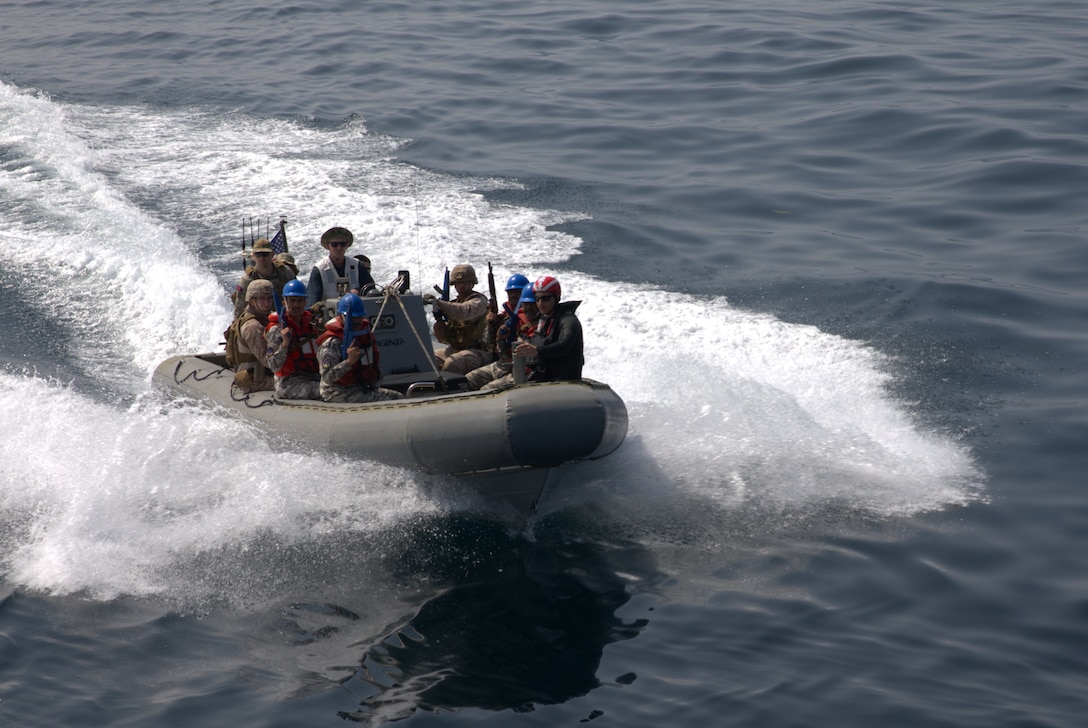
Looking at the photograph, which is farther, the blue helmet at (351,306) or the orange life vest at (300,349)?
the orange life vest at (300,349)

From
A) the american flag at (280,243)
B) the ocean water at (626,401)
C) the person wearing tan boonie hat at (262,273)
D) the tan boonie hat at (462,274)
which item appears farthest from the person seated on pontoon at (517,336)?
the american flag at (280,243)

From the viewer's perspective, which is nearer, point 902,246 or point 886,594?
point 886,594

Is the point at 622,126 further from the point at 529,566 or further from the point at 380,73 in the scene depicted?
the point at 529,566

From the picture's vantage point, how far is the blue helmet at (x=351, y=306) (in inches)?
374

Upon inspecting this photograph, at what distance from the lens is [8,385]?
11.1m

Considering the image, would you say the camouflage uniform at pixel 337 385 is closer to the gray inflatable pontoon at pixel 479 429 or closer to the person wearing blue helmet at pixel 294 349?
the gray inflatable pontoon at pixel 479 429

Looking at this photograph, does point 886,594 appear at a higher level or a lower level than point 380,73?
lower

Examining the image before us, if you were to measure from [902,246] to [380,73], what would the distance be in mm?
13331

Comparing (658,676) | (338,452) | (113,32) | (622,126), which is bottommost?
(658,676)

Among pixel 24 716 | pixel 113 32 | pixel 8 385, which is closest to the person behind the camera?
pixel 24 716

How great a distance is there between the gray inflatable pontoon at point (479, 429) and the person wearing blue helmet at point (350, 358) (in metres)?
0.18

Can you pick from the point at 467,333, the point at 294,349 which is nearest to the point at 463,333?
the point at 467,333

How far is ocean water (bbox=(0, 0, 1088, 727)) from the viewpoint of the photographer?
7.09 metres

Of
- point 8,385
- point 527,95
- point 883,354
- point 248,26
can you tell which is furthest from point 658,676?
point 248,26
